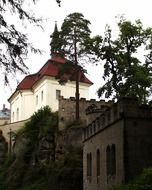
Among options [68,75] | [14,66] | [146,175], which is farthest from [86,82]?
[14,66]

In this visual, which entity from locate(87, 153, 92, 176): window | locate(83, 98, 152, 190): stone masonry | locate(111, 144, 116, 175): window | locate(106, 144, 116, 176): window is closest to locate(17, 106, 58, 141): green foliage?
locate(87, 153, 92, 176): window

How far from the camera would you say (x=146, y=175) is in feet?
68.2

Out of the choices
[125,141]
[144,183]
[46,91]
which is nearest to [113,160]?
[125,141]

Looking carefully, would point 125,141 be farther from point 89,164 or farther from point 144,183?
point 89,164

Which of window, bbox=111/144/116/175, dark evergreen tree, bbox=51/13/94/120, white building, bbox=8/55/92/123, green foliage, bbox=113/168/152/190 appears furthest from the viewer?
white building, bbox=8/55/92/123

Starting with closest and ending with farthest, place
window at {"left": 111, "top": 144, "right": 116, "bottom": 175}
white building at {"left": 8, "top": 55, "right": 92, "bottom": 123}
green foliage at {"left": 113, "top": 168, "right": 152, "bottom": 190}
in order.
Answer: green foliage at {"left": 113, "top": 168, "right": 152, "bottom": 190}, window at {"left": 111, "top": 144, "right": 116, "bottom": 175}, white building at {"left": 8, "top": 55, "right": 92, "bottom": 123}

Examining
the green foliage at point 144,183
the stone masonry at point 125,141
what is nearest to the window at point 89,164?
the stone masonry at point 125,141

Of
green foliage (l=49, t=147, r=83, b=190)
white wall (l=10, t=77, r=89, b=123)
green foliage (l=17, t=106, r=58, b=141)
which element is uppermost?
white wall (l=10, t=77, r=89, b=123)

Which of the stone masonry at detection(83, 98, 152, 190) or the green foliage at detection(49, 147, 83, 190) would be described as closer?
the stone masonry at detection(83, 98, 152, 190)

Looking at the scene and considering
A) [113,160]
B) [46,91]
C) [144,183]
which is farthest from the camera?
[46,91]

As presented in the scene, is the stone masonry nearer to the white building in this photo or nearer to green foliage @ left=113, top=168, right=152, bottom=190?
green foliage @ left=113, top=168, right=152, bottom=190

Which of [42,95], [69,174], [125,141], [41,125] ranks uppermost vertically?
[42,95]

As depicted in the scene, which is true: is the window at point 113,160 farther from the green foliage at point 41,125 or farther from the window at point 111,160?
the green foliage at point 41,125

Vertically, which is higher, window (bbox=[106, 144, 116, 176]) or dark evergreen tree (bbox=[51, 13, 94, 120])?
dark evergreen tree (bbox=[51, 13, 94, 120])
